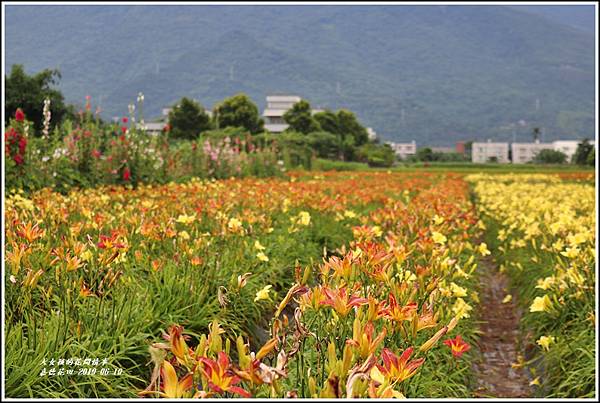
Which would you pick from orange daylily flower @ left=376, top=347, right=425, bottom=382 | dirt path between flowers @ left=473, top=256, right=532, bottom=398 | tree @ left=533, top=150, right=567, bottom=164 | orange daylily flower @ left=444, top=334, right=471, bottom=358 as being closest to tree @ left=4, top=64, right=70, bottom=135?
dirt path between flowers @ left=473, top=256, right=532, bottom=398

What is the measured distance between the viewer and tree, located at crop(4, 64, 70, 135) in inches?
1336

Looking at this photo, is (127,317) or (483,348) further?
(483,348)

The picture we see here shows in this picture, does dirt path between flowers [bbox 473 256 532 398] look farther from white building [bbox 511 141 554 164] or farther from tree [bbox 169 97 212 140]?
white building [bbox 511 141 554 164]

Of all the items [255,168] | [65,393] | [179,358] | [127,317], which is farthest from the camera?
[255,168]

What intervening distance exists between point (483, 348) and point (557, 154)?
3443 inches

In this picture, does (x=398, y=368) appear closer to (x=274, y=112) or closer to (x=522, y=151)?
(x=274, y=112)

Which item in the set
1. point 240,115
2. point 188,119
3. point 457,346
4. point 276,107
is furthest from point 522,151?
point 457,346

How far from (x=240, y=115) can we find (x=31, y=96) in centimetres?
2193

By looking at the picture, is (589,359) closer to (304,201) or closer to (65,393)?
(65,393)

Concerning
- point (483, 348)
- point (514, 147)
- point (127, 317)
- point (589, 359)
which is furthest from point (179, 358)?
point (514, 147)

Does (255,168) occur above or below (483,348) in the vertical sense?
above

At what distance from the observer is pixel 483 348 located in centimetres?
438

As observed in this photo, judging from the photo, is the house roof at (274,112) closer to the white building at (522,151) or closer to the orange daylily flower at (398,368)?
the white building at (522,151)

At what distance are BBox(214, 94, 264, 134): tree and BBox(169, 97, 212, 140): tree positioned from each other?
292 centimetres
